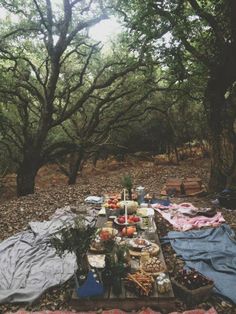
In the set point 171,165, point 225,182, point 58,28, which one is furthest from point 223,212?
point 171,165

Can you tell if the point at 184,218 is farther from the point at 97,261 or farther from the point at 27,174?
the point at 27,174

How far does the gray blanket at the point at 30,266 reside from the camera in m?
4.54

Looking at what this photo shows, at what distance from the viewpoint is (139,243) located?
200 inches

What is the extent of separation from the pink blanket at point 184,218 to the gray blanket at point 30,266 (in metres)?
2.45

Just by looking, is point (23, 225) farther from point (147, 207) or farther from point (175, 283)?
point (175, 283)

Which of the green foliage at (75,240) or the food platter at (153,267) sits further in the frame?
Answer: the food platter at (153,267)

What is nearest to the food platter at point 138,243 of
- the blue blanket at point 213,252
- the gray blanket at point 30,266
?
the blue blanket at point 213,252

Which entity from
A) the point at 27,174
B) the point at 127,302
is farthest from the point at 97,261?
the point at 27,174

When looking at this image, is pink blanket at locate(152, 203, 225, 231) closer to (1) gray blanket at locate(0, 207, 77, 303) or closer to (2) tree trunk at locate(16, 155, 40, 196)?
(1) gray blanket at locate(0, 207, 77, 303)

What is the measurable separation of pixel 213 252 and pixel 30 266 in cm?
309

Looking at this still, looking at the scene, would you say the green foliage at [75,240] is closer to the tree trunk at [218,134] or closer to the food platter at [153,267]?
the food platter at [153,267]

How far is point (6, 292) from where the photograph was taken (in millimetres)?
4520

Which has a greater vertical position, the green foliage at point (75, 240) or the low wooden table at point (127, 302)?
the green foliage at point (75, 240)

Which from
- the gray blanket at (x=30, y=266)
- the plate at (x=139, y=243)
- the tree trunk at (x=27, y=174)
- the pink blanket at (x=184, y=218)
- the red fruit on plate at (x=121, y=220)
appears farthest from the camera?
the tree trunk at (x=27, y=174)
